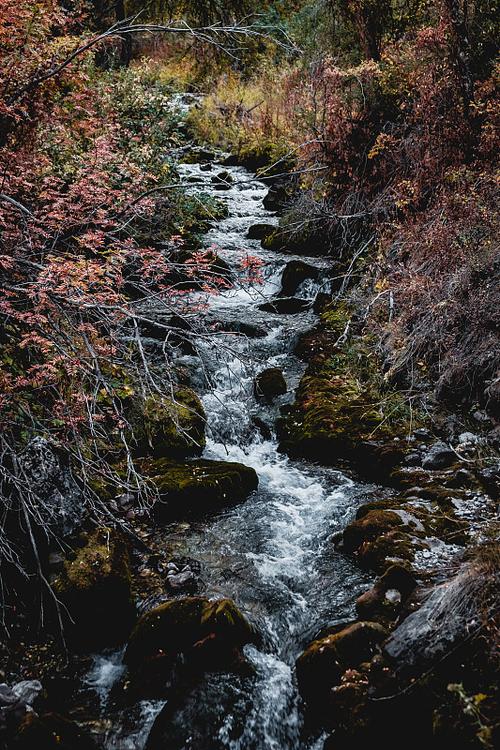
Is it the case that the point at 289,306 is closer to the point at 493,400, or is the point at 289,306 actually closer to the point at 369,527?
the point at 493,400

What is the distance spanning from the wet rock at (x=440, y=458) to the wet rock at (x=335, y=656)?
8.04 feet

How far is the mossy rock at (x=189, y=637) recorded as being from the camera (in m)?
4.03

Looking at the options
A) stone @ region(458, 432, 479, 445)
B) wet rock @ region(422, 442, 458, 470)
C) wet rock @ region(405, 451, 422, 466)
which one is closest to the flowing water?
wet rock @ region(405, 451, 422, 466)

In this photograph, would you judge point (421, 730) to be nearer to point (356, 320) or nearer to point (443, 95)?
point (356, 320)

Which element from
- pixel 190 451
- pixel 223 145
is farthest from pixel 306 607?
pixel 223 145

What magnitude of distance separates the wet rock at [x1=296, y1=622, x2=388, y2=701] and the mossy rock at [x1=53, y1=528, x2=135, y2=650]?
4.72 ft

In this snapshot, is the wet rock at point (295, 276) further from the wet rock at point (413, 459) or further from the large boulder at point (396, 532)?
the large boulder at point (396, 532)

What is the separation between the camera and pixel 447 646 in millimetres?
3297

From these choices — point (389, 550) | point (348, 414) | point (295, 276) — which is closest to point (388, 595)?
point (389, 550)

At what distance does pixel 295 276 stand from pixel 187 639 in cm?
765

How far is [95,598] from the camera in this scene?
14.5ft

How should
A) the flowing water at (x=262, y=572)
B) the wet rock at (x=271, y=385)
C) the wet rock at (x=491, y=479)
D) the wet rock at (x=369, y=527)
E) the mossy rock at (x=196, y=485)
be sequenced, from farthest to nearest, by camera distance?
1. the wet rock at (x=271, y=385)
2. the mossy rock at (x=196, y=485)
3. the wet rock at (x=491, y=479)
4. the wet rock at (x=369, y=527)
5. the flowing water at (x=262, y=572)

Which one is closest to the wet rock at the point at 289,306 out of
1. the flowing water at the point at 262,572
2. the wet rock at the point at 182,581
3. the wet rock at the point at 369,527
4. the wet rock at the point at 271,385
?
the flowing water at the point at 262,572

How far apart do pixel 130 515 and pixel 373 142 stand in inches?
303
